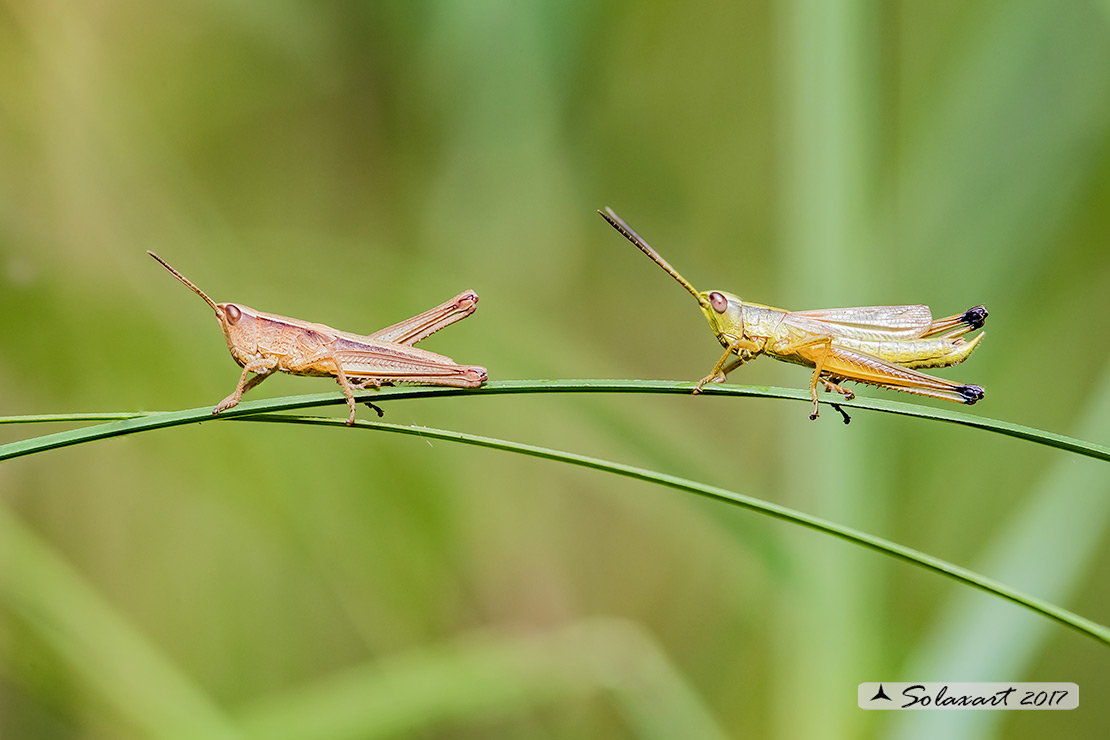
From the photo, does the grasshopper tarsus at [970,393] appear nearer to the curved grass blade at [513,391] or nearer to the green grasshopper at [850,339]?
the green grasshopper at [850,339]

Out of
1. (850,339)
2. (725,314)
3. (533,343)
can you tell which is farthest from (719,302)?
(533,343)

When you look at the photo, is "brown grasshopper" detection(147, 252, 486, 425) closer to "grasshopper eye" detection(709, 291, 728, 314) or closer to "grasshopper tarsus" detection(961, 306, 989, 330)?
"grasshopper eye" detection(709, 291, 728, 314)

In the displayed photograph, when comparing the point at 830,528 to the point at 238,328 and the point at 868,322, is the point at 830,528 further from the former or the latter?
the point at 238,328

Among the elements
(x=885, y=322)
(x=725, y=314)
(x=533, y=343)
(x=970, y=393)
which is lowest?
(x=970, y=393)

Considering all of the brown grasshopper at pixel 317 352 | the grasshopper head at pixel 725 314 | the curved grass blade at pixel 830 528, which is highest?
the brown grasshopper at pixel 317 352

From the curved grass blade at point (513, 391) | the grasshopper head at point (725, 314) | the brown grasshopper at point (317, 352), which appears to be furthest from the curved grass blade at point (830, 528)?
the grasshopper head at point (725, 314)

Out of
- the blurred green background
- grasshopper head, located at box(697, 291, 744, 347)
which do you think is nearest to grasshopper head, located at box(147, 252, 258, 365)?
the blurred green background

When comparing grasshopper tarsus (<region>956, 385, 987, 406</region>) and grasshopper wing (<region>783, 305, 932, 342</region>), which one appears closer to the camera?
grasshopper tarsus (<region>956, 385, 987, 406</region>)
